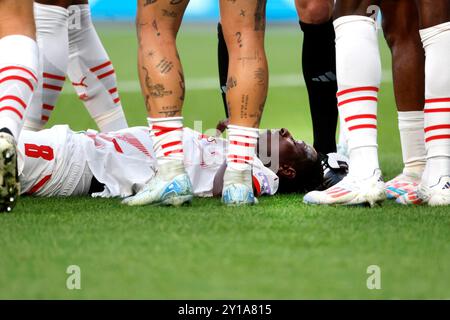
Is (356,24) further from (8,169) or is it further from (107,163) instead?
(8,169)

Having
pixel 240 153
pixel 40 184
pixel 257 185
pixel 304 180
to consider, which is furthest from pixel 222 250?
pixel 304 180

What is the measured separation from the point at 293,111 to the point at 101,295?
5.30 meters

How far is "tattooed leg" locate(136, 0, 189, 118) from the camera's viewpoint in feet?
13.1

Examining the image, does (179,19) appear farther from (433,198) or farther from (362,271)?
(362,271)

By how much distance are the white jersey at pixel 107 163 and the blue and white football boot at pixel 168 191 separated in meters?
0.48

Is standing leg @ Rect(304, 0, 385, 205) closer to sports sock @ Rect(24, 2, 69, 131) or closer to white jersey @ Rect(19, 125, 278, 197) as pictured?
white jersey @ Rect(19, 125, 278, 197)

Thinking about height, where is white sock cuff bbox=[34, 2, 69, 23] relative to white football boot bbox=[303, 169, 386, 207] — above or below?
above

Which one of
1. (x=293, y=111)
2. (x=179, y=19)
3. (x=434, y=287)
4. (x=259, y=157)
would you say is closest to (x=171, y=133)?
(x=179, y=19)

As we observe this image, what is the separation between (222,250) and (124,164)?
154 centimetres

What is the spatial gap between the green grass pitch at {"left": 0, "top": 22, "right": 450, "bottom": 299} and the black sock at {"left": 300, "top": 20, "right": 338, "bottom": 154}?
0.59 metres

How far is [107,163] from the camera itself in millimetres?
4547

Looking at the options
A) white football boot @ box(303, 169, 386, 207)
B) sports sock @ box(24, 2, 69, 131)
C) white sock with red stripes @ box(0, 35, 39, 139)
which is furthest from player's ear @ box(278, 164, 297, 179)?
white sock with red stripes @ box(0, 35, 39, 139)

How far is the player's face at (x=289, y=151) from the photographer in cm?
464

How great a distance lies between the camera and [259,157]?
461cm
